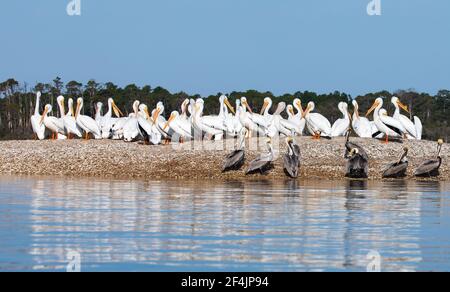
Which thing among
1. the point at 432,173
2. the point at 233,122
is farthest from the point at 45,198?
the point at 233,122

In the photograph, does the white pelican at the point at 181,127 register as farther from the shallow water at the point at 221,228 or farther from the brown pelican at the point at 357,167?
the shallow water at the point at 221,228

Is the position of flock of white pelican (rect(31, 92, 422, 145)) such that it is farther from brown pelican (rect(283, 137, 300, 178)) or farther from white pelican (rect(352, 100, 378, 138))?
brown pelican (rect(283, 137, 300, 178))

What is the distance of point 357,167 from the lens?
94.5 ft

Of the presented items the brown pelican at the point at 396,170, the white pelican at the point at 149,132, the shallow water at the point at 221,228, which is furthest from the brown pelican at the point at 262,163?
the shallow water at the point at 221,228

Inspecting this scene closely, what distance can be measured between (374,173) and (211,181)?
194 inches

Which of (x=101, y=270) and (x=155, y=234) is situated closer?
(x=101, y=270)

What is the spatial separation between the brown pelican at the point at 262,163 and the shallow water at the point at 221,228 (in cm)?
506

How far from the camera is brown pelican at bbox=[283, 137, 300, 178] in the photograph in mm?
28730

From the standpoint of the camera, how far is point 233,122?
115 feet

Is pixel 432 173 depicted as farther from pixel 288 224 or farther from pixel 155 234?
pixel 155 234

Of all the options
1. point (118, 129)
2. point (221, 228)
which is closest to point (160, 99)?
point (118, 129)

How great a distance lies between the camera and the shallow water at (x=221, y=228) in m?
11.8

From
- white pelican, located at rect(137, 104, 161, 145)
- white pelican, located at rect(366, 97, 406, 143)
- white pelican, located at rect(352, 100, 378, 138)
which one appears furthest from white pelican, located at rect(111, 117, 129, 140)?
white pelican, located at rect(366, 97, 406, 143)

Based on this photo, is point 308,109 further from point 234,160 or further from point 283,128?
point 234,160
